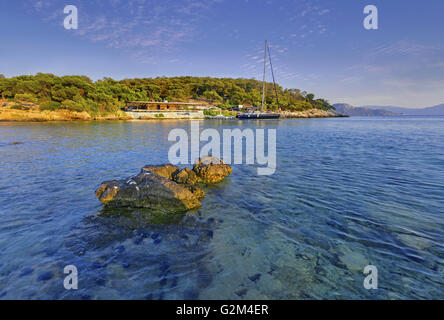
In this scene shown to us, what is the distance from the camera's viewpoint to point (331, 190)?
8.28 meters

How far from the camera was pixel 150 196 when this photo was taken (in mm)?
6539

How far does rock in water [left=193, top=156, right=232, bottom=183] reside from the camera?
952 cm

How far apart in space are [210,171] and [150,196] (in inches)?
147

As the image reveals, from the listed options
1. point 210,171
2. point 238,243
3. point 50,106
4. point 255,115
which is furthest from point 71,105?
point 238,243

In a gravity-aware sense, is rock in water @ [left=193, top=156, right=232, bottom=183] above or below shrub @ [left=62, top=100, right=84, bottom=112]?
below

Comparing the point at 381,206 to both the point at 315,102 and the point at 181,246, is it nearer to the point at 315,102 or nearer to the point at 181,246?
the point at 181,246

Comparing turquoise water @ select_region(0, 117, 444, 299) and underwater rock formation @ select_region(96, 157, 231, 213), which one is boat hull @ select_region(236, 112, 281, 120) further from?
underwater rock formation @ select_region(96, 157, 231, 213)

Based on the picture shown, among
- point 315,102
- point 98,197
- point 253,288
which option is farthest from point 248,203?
point 315,102

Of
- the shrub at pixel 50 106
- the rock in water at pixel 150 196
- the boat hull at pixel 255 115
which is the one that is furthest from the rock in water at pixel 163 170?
the boat hull at pixel 255 115

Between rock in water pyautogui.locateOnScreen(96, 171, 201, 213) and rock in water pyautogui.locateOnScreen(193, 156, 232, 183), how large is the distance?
268cm

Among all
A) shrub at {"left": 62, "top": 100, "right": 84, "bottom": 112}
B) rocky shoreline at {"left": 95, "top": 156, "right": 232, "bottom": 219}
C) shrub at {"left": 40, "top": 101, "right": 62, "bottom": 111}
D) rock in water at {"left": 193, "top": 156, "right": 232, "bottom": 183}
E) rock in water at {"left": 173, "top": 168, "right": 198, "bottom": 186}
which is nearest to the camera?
rocky shoreline at {"left": 95, "top": 156, "right": 232, "bottom": 219}

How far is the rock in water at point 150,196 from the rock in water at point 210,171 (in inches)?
106

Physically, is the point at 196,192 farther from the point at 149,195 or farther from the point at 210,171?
the point at 210,171

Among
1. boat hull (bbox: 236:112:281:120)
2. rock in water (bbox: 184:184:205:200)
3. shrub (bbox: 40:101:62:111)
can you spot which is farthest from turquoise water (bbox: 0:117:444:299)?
boat hull (bbox: 236:112:281:120)
